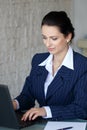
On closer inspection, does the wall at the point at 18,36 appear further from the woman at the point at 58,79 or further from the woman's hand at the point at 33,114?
the woman's hand at the point at 33,114

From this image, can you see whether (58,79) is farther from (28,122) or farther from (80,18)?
(80,18)

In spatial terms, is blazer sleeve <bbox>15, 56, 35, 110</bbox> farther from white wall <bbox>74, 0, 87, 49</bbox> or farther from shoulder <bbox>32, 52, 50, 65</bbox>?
white wall <bbox>74, 0, 87, 49</bbox>

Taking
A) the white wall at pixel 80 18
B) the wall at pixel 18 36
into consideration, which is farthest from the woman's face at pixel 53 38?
the white wall at pixel 80 18

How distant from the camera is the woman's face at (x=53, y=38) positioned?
2215 millimetres

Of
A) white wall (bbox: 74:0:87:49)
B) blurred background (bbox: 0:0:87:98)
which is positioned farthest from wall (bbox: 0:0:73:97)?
white wall (bbox: 74:0:87:49)

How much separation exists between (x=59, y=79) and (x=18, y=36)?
5.53 ft

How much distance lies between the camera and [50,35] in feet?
7.25

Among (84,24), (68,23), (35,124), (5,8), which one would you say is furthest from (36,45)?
(35,124)

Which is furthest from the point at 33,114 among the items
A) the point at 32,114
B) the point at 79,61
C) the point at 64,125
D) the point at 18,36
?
the point at 18,36

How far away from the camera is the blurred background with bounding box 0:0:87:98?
3662 millimetres

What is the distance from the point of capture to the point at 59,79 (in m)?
2.24

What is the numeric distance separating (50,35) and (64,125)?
580 mm

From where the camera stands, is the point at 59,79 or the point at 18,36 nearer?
the point at 59,79

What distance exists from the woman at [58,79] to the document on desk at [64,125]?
3.6 inches
